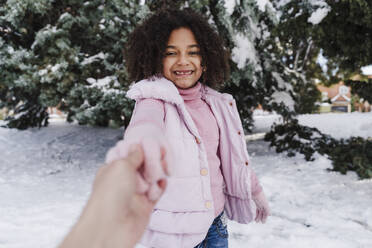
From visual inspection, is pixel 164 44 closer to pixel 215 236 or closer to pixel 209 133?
pixel 209 133

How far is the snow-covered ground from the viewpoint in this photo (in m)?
3.11

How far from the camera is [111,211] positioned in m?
0.60

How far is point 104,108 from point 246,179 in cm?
420

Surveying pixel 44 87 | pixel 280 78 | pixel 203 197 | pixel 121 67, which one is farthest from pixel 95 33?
pixel 203 197

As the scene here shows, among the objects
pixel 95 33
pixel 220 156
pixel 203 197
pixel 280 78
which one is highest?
pixel 95 33

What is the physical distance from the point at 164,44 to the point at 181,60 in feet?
0.43

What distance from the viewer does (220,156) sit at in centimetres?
171

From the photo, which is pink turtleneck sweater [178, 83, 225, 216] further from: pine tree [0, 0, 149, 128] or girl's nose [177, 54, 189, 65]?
pine tree [0, 0, 149, 128]

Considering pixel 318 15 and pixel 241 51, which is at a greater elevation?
pixel 318 15

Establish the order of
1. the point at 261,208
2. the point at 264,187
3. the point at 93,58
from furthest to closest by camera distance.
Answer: the point at 93,58, the point at 264,187, the point at 261,208

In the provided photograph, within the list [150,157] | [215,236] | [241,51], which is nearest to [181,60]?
[215,236]

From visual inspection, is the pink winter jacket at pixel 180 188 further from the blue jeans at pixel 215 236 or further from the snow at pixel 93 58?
the snow at pixel 93 58

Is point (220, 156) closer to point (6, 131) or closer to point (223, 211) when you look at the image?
point (223, 211)

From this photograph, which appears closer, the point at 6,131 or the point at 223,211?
the point at 223,211
